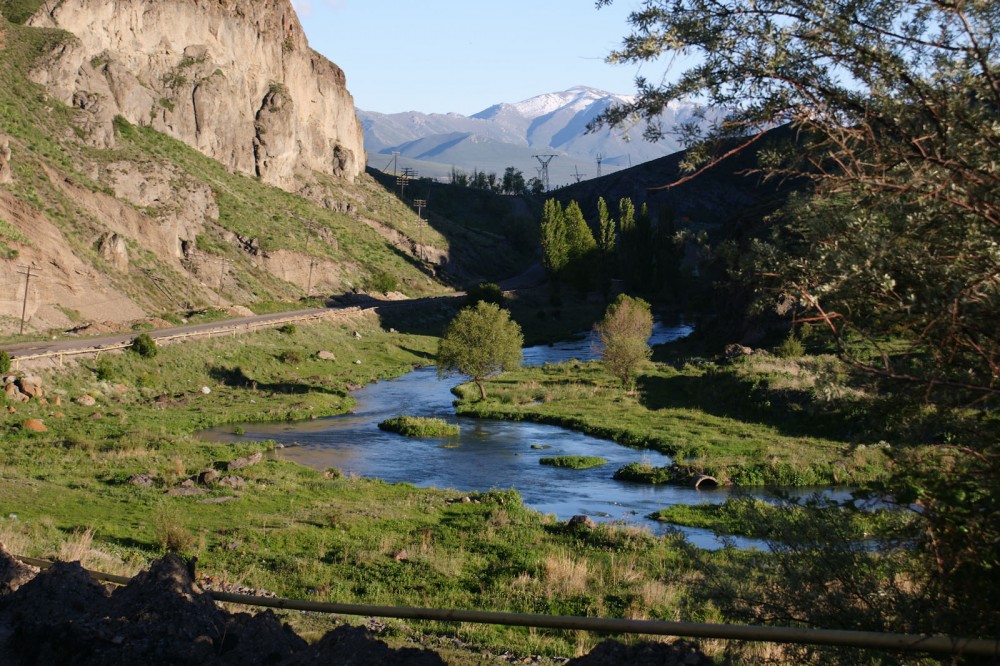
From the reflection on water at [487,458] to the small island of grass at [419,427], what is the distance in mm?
632

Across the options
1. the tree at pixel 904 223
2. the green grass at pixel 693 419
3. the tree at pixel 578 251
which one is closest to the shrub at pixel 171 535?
the tree at pixel 904 223

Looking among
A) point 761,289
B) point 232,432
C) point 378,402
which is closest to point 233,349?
point 378,402

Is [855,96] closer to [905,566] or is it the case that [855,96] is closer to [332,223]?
[905,566]

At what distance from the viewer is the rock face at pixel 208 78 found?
9900 centimetres

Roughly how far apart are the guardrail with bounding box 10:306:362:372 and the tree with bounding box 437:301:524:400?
1714cm

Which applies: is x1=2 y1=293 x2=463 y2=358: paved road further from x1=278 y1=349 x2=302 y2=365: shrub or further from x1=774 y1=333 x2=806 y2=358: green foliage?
x1=774 y1=333 x2=806 y2=358: green foliage

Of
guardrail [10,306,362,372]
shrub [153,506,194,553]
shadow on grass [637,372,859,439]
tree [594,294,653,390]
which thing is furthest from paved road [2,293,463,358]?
shadow on grass [637,372,859,439]

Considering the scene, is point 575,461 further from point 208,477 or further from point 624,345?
point 624,345

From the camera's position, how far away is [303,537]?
79.6ft

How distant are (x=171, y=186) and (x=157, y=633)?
91.7 metres

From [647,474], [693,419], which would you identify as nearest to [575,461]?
[647,474]

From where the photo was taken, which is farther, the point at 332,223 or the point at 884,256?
the point at 332,223

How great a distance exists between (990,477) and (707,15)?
4.50m

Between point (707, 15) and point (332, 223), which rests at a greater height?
point (332, 223)
